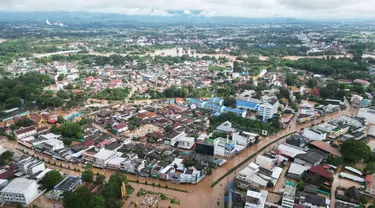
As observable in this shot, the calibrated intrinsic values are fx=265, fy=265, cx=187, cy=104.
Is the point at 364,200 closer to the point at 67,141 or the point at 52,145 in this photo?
the point at 67,141

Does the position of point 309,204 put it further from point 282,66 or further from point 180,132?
point 282,66

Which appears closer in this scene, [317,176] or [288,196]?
[288,196]

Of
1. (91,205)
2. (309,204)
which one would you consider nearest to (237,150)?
(309,204)

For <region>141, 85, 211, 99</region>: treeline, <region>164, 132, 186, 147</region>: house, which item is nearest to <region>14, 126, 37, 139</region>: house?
<region>164, 132, 186, 147</region>: house

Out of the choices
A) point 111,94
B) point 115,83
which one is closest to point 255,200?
point 111,94

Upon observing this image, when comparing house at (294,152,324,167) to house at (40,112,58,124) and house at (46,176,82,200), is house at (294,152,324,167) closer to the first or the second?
house at (46,176,82,200)

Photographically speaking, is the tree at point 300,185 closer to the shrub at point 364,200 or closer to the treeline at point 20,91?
the shrub at point 364,200
